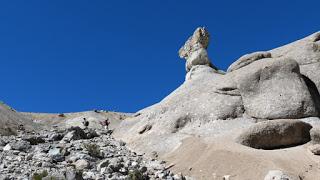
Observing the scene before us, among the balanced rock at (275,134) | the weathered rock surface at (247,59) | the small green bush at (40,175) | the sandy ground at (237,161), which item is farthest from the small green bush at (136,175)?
the weathered rock surface at (247,59)

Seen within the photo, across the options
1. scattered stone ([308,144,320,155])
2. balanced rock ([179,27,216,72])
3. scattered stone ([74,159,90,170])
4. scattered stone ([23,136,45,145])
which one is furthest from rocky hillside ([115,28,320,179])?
scattered stone ([23,136,45,145])

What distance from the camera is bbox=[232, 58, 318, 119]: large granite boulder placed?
85.7ft

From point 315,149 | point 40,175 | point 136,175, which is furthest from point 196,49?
point 40,175

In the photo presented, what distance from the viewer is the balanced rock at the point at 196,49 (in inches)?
1465

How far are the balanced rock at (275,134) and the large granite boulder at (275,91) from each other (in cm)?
219

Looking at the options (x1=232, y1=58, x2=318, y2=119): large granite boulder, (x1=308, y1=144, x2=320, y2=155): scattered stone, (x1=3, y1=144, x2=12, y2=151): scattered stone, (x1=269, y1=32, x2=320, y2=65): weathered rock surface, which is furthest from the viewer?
(x1=269, y1=32, x2=320, y2=65): weathered rock surface

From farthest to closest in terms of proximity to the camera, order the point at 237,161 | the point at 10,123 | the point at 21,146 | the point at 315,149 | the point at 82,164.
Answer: the point at 10,123, the point at 21,146, the point at 315,149, the point at 82,164, the point at 237,161

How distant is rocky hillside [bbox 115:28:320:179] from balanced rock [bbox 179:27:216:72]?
6.03ft

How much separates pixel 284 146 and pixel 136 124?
10.2 metres

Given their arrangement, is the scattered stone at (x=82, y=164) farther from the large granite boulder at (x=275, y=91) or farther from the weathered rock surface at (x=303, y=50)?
the weathered rock surface at (x=303, y=50)

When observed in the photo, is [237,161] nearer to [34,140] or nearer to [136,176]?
[136,176]

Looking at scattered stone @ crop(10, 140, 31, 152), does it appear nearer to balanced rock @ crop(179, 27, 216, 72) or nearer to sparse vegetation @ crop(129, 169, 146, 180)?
sparse vegetation @ crop(129, 169, 146, 180)

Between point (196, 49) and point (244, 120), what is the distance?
13.0 meters

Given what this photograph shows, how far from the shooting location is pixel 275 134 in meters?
23.1
